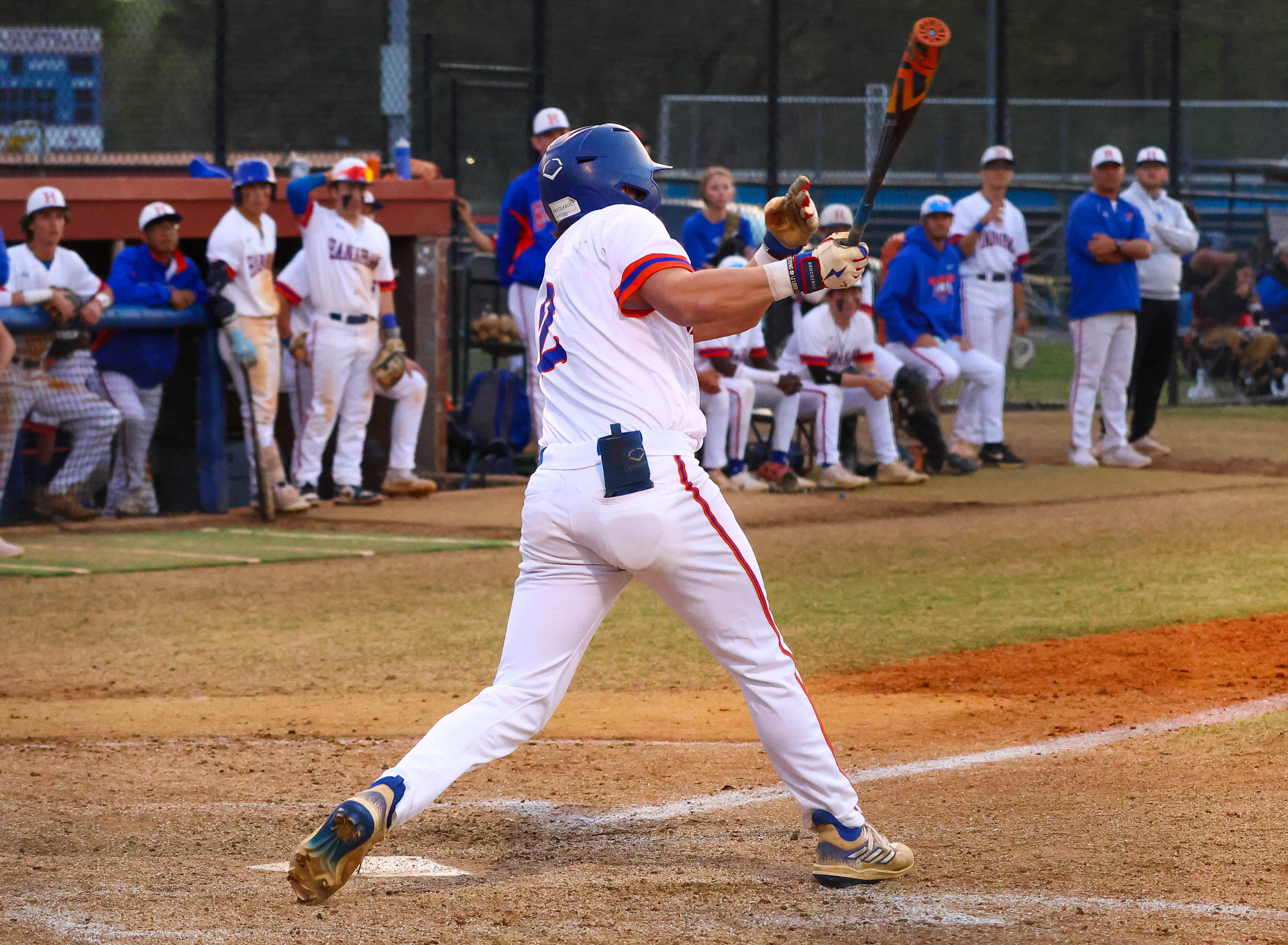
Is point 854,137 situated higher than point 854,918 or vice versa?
point 854,137

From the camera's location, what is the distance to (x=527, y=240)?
10.4 meters

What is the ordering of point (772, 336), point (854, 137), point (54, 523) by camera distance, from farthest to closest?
point (854, 137)
point (772, 336)
point (54, 523)

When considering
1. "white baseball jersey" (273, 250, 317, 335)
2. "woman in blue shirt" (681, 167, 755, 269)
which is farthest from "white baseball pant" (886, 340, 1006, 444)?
"white baseball jersey" (273, 250, 317, 335)

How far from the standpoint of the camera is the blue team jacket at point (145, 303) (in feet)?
31.9

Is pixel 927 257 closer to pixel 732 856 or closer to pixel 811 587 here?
pixel 811 587

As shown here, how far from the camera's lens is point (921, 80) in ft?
12.4

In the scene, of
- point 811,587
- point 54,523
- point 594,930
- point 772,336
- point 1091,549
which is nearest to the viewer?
point 594,930

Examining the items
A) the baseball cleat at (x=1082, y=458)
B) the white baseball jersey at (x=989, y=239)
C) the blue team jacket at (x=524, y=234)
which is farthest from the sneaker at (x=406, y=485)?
the baseball cleat at (x=1082, y=458)

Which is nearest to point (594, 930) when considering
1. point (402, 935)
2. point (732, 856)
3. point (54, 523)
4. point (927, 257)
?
point (402, 935)

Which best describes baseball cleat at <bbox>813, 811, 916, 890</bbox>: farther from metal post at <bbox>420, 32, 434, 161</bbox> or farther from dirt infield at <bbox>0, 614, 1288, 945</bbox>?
metal post at <bbox>420, 32, 434, 161</bbox>

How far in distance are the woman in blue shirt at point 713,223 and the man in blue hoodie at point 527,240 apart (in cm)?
105

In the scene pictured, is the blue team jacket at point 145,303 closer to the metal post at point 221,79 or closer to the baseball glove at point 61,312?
the baseball glove at point 61,312

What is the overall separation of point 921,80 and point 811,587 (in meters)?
4.35

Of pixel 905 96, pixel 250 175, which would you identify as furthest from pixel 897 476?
pixel 905 96
